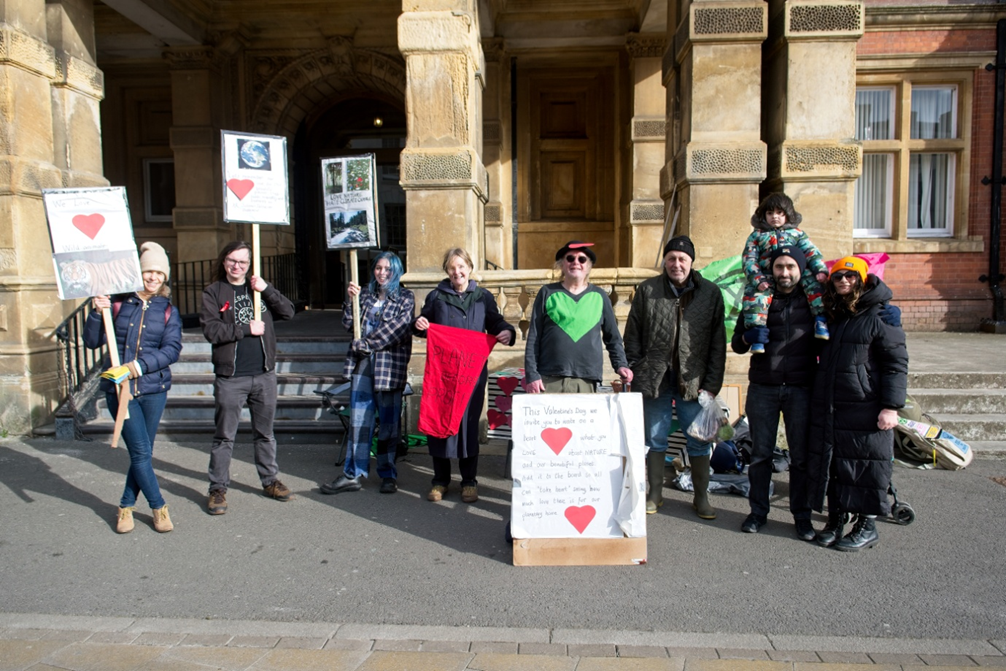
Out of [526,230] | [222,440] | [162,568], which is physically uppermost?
[526,230]

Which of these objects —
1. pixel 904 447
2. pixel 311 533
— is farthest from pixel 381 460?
pixel 904 447

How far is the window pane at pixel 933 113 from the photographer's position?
1137 cm

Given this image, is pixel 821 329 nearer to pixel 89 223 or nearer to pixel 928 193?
pixel 89 223

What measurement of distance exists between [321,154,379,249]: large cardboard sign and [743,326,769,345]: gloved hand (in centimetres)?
291

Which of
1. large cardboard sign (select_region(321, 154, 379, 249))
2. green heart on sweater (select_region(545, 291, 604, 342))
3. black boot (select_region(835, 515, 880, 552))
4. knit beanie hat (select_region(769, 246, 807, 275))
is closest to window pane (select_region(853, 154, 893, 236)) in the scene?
knit beanie hat (select_region(769, 246, 807, 275))

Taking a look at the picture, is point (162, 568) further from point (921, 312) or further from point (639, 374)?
point (921, 312)

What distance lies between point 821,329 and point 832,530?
126cm

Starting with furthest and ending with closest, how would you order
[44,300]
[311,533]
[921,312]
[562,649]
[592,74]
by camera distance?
[592,74]
[921,312]
[44,300]
[311,533]
[562,649]

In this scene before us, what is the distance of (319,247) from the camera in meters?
12.9

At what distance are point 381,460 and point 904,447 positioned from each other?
4.42m

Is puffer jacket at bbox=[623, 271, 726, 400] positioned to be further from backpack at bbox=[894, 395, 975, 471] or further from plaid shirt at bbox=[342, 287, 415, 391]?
backpack at bbox=[894, 395, 975, 471]

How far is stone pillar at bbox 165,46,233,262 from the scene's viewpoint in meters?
11.4

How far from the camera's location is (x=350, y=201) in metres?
5.69

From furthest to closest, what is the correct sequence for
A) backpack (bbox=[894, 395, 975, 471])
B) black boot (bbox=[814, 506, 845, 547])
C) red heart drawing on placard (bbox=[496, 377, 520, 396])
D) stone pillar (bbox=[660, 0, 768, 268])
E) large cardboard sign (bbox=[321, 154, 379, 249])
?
1. stone pillar (bbox=[660, 0, 768, 268])
2. red heart drawing on placard (bbox=[496, 377, 520, 396])
3. backpack (bbox=[894, 395, 975, 471])
4. large cardboard sign (bbox=[321, 154, 379, 249])
5. black boot (bbox=[814, 506, 845, 547])
